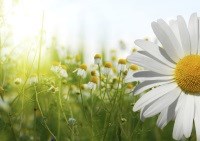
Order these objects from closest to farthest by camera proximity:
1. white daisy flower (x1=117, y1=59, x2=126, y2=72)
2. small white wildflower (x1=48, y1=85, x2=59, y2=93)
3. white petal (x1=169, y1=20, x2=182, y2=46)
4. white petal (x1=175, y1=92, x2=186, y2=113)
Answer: white petal (x1=175, y1=92, x2=186, y2=113)
white petal (x1=169, y1=20, x2=182, y2=46)
small white wildflower (x1=48, y1=85, x2=59, y2=93)
white daisy flower (x1=117, y1=59, x2=126, y2=72)

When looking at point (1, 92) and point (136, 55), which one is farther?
point (1, 92)

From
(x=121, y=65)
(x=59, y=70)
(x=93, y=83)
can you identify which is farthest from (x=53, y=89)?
(x=121, y=65)

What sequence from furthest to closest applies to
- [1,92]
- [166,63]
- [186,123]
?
[1,92] < [166,63] < [186,123]

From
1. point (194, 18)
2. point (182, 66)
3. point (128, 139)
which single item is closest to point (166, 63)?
point (182, 66)

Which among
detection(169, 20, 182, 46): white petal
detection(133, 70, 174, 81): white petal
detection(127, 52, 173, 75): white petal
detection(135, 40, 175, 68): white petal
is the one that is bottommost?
detection(133, 70, 174, 81): white petal

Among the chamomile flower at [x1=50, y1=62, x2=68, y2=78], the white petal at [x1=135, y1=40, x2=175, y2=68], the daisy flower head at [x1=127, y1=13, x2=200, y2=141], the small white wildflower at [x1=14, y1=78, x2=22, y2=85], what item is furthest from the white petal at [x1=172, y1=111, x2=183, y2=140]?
the small white wildflower at [x1=14, y1=78, x2=22, y2=85]

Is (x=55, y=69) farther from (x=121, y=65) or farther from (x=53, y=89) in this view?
(x=121, y=65)

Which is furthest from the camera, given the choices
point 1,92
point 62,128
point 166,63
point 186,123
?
point 62,128

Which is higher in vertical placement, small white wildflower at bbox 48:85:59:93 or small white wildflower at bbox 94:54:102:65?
small white wildflower at bbox 94:54:102:65

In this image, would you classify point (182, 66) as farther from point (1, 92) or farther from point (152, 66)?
point (1, 92)

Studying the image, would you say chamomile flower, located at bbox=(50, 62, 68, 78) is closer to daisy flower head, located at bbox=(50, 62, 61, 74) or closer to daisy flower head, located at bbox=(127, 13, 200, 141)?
daisy flower head, located at bbox=(50, 62, 61, 74)
